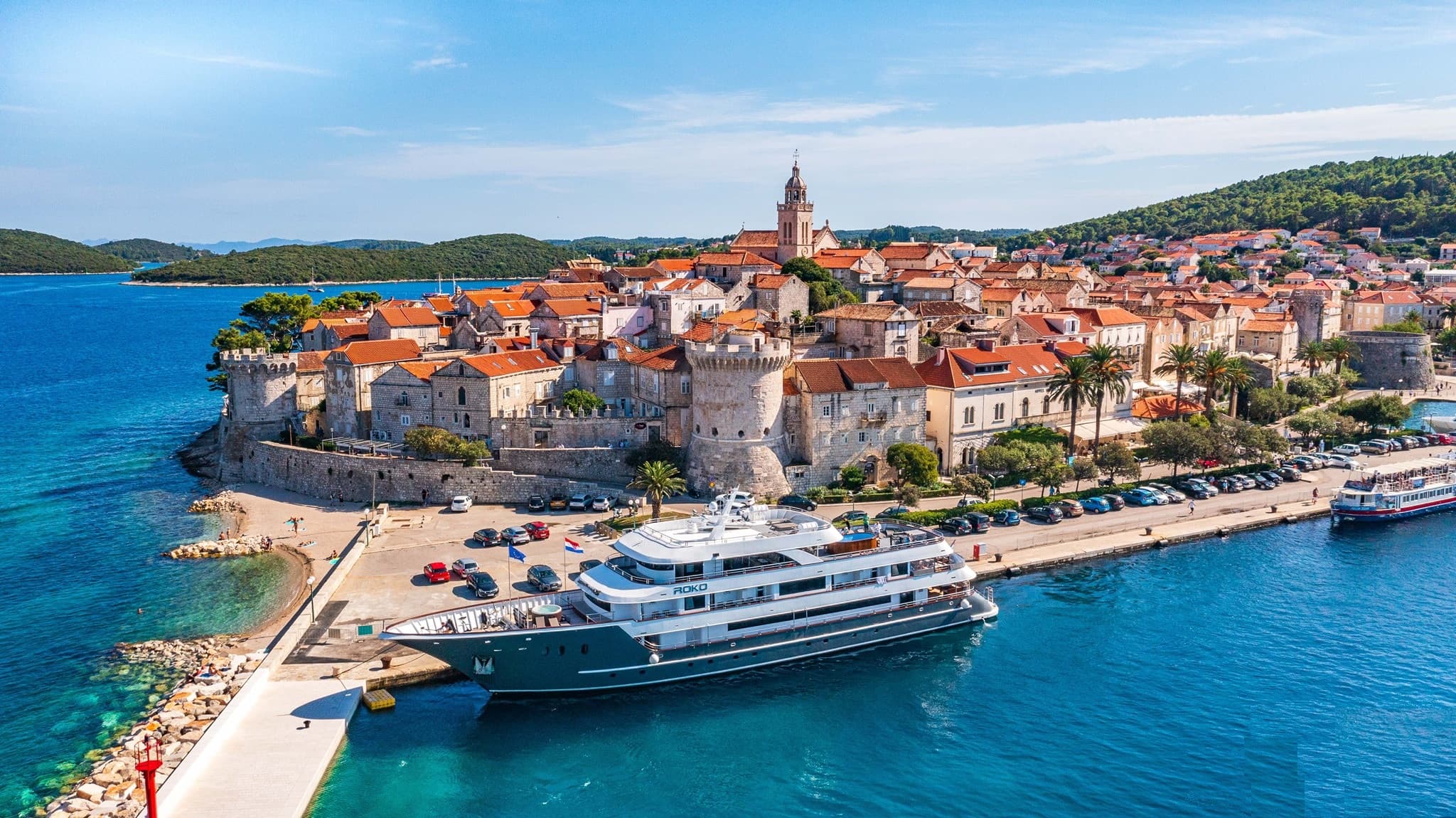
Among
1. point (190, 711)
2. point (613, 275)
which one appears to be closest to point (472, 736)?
point (190, 711)

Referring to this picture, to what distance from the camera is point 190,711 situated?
1278 inches

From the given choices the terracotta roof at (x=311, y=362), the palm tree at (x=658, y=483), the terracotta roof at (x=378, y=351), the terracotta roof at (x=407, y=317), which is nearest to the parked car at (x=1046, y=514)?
the palm tree at (x=658, y=483)

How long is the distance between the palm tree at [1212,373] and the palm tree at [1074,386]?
475 inches

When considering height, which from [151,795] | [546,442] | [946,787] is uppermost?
[546,442]

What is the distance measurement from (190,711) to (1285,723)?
114ft

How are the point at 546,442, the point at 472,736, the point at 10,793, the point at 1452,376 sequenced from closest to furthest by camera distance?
the point at 10,793
the point at 472,736
the point at 546,442
the point at 1452,376

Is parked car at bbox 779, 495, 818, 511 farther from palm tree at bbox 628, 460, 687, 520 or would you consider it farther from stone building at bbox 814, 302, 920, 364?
stone building at bbox 814, 302, 920, 364

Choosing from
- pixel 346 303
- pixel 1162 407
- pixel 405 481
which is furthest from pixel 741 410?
pixel 346 303

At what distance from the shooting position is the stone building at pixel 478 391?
57750 mm

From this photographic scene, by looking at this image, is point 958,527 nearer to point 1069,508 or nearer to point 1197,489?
point 1069,508

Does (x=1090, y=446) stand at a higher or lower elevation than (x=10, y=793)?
higher

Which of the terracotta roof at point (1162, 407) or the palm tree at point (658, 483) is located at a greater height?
the terracotta roof at point (1162, 407)

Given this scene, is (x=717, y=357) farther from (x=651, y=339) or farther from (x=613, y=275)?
(x=613, y=275)

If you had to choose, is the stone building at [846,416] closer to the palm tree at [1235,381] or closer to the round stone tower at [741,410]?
the round stone tower at [741,410]
